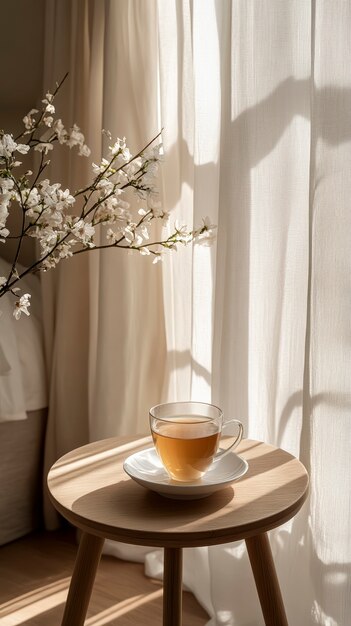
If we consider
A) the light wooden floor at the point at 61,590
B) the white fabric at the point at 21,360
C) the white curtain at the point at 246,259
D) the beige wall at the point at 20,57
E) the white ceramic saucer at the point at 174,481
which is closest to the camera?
the white ceramic saucer at the point at 174,481

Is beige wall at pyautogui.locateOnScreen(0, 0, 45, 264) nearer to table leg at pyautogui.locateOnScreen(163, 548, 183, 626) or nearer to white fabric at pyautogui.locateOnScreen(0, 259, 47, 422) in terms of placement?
white fabric at pyautogui.locateOnScreen(0, 259, 47, 422)

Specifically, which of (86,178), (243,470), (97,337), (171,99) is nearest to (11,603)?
(97,337)

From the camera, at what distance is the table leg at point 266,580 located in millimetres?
1156

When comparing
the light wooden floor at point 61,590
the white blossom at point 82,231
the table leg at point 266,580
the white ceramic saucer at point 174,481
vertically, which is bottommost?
the light wooden floor at point 61,590

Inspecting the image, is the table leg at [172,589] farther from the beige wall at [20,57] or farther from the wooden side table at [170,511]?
the beige wall at [20,57]

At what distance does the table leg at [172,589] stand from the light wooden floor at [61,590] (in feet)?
1.86

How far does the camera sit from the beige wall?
2.20 metres

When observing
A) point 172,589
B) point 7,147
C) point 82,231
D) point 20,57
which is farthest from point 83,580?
point 20,57

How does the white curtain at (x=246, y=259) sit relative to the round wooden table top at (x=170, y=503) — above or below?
above

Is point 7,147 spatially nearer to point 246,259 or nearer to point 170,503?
point 170,503

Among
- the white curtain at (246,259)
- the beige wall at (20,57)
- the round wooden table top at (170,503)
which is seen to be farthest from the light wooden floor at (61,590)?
the beige wall at (20,57)

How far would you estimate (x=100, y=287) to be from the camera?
1.81 m

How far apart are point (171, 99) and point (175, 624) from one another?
116cm

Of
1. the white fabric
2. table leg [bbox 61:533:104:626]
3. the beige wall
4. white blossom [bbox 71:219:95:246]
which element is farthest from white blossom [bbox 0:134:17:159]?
the beige wall
